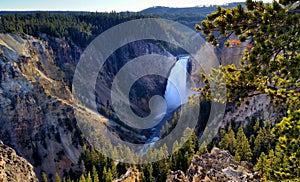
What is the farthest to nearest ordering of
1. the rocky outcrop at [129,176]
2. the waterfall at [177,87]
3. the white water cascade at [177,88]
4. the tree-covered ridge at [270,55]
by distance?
the waterfall at [177,87] < the white water cascade at [177,88] < the rocky outcrop at [129,176] < the tree-covered ridge at [270,55]

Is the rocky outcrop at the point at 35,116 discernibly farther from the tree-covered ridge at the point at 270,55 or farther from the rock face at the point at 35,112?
the tree-covered ridge at the point at 270,55

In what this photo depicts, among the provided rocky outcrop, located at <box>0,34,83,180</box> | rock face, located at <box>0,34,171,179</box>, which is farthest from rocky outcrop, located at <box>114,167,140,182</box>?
rocky outcrop, located at <box>0,34,83,180</box>

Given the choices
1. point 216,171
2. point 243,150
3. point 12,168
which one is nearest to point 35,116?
point 12,168

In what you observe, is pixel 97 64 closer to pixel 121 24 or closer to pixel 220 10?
pixel 121 24

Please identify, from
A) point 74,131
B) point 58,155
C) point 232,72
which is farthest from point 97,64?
point 232,72

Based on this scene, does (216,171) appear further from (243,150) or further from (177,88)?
(177,88)

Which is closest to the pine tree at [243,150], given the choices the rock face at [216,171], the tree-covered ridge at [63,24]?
the rock face at [216,171]

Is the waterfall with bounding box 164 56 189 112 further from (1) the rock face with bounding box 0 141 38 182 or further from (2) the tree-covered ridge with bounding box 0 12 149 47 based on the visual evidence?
(1) the rock face with bounding box 0 141 38 182
